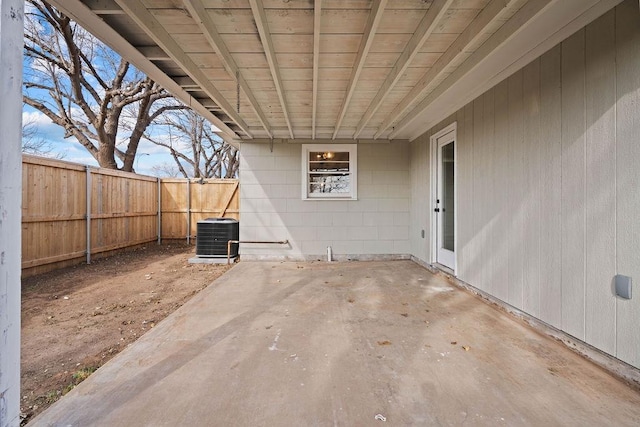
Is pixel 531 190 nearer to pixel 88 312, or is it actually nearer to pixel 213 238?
pixel 88 312

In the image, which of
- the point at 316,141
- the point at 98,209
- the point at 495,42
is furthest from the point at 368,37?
the point at 98,209

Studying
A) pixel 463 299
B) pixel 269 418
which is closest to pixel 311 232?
pixel 463 299

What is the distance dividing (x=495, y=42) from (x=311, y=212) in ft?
13.3

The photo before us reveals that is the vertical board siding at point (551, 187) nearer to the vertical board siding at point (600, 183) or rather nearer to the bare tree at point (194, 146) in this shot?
the vertical board siding at point (600, 183)

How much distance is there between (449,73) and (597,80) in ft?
4.65

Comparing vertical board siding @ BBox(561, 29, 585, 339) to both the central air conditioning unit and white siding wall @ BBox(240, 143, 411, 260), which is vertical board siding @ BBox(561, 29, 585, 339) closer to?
white siding wall @ BBox(240, 143, 411, 260)

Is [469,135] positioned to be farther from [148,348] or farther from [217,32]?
[148,348]

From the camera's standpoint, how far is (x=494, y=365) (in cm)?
200

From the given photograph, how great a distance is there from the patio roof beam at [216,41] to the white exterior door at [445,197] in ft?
9.60

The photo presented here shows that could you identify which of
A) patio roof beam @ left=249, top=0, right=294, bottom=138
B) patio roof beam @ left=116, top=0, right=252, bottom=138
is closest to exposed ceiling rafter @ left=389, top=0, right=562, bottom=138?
patio roof beam @ left=249, top=0, right=294, bottom=138

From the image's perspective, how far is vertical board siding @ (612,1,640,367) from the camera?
1772mm

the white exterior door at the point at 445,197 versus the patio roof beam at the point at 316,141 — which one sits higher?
the patio roof beam at the point at 316,141

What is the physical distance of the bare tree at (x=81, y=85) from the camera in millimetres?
8672

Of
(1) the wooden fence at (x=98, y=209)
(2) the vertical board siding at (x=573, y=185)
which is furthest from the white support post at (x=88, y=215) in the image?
(2) the vertical board siding at (x=573, y=185)
